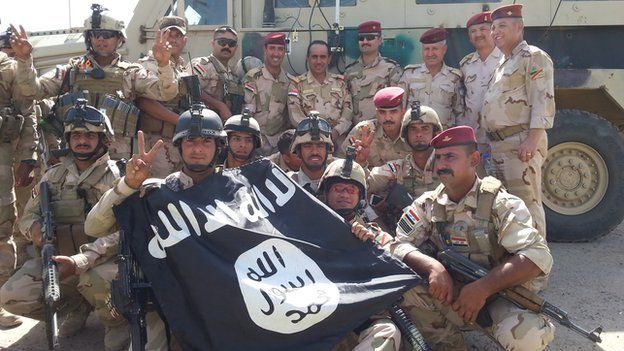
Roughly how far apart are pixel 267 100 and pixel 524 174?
7.16 ft

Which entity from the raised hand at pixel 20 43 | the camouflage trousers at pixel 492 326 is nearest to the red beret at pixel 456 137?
the camouflage trousers at pixel 492 326

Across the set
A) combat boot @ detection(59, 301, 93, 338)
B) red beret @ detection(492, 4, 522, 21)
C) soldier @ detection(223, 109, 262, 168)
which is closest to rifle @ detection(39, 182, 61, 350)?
combat boot @ detection(59, 301, 93, 338)

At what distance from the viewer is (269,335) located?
2.99 m

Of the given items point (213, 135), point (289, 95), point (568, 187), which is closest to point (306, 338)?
point (213, 135)

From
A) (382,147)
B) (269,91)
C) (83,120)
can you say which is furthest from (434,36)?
(83,120)

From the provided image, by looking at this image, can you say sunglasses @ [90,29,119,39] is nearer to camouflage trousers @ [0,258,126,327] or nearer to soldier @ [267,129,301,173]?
soldier @ [267,129,301,173]

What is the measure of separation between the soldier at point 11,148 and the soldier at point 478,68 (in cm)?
327

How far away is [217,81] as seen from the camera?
5.37 m

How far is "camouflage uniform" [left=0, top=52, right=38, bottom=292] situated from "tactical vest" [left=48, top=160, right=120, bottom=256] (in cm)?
88

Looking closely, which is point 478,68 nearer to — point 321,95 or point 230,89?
point 321,95

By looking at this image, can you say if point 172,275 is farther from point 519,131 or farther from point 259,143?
point 519,131

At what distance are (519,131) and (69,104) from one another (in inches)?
121

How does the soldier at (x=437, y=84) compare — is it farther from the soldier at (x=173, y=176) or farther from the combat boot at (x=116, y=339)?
the combat boot at (x=116, y=339)

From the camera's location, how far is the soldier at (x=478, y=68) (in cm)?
497
